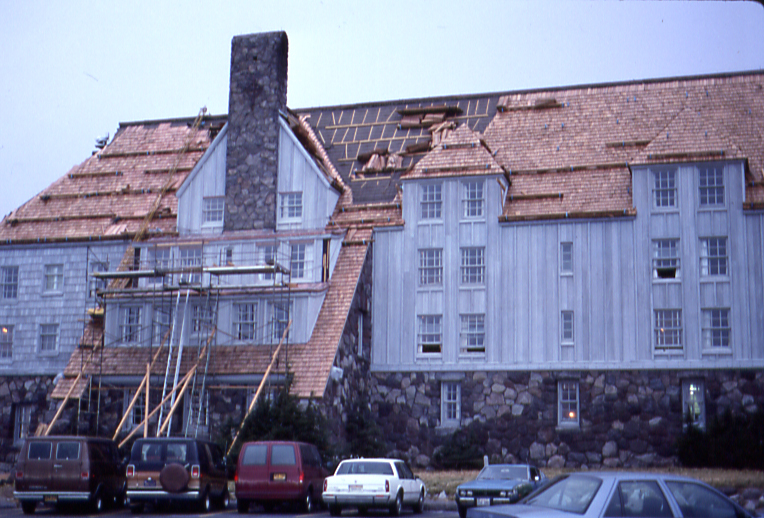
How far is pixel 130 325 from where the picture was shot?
37375mm

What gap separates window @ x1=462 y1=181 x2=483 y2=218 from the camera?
122 feet

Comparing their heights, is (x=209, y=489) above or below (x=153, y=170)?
below

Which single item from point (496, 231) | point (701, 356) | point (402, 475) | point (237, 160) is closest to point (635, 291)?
point (701, 356)

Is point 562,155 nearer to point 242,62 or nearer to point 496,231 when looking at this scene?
point 496,231

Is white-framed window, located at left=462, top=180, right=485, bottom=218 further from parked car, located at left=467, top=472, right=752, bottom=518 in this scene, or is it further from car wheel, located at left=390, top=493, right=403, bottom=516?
parked car, located at left=467, top=472, right=752, bottom=518

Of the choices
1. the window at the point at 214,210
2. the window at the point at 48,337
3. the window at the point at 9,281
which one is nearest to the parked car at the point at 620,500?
the window at the point at 214,210

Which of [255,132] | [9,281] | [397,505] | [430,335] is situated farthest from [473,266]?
[9,281]

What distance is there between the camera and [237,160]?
38.7m

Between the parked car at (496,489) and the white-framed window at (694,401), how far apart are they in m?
11.5

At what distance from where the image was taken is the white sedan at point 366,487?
2234cm

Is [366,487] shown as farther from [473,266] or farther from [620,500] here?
[473,266]

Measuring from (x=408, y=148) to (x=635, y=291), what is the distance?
12.0 metres

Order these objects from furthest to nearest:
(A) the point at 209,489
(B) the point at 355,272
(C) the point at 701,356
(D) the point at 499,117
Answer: (D) the point at 499,117 < (B) the point at 355,272 < (C) the point at 701,356 < (A) the point at 209,489

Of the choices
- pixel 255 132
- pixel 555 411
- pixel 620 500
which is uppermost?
pixel 255 132
